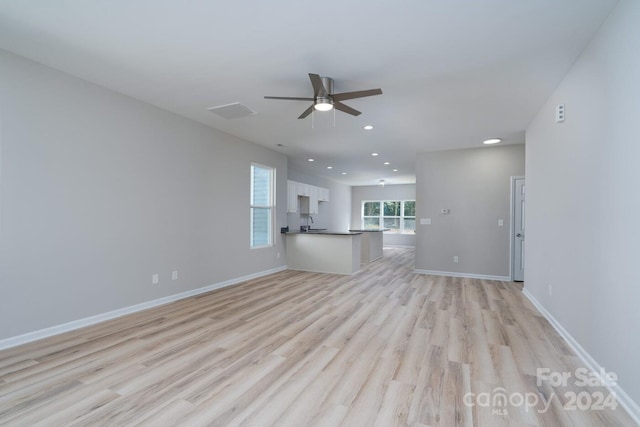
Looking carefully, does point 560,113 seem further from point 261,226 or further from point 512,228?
point 261,226

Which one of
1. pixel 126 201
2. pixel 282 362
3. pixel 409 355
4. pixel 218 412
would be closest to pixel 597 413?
pixel 409 355

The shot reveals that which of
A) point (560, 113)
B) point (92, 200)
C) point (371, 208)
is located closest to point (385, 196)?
point (371, 208)

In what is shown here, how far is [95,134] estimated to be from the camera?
10.8ft

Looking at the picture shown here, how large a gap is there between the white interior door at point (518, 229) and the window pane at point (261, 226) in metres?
4.78

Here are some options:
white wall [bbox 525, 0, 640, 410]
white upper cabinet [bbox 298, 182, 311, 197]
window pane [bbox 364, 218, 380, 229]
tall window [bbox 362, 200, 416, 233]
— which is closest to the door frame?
white wall [bbox 525, 0, 640, 410]

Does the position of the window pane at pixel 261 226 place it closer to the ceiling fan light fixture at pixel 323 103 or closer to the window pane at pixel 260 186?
the window pane at pixel 260 186

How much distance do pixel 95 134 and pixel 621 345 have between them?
490cm

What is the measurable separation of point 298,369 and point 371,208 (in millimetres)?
10817

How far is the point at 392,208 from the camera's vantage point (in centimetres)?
1234

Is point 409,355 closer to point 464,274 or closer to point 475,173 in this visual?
point 464,274

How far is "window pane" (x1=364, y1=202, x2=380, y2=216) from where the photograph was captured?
41.6 feet

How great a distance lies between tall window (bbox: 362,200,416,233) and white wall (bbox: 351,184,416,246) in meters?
0.17

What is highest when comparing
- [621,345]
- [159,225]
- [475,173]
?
[475,173]

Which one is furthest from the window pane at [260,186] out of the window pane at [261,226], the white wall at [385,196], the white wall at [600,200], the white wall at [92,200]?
the white wall at [385,196]
